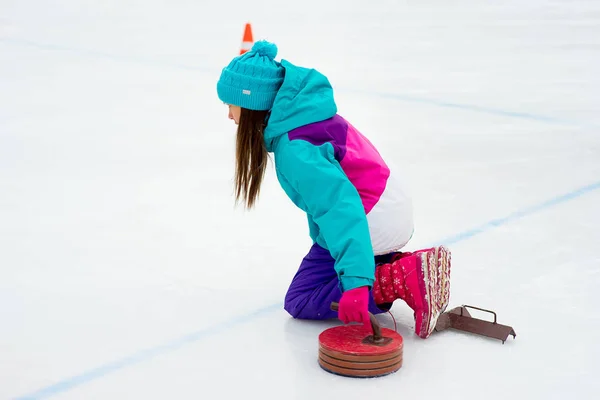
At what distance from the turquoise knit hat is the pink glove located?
47 cm

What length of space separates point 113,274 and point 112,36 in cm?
466

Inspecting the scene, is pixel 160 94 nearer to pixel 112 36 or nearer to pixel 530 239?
pixel 112 36

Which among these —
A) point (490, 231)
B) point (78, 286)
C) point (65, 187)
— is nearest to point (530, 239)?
point (490, 231)

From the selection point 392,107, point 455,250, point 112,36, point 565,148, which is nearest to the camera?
point 455,250

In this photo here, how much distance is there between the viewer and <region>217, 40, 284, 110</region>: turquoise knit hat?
2.03 metres

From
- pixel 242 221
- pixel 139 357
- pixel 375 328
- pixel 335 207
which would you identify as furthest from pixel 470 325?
pixel 242 221

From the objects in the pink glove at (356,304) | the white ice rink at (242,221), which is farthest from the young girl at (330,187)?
the white ice rink at (242,221)

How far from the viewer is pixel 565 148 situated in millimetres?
3947

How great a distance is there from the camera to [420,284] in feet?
6.75

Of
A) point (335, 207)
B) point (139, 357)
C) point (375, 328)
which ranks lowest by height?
point (139, 357)

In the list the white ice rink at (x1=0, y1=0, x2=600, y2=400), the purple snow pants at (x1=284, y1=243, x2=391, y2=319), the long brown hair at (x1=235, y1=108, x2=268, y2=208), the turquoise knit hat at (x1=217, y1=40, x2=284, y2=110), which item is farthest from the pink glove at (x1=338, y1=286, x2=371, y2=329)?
the turquoise knit hat at (x1=217, y1=40, x2=284, y2=110)

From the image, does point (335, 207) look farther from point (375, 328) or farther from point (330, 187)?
point (375, 328)

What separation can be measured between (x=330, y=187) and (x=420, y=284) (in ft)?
1.06

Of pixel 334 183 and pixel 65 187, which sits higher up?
pixel 334 183
